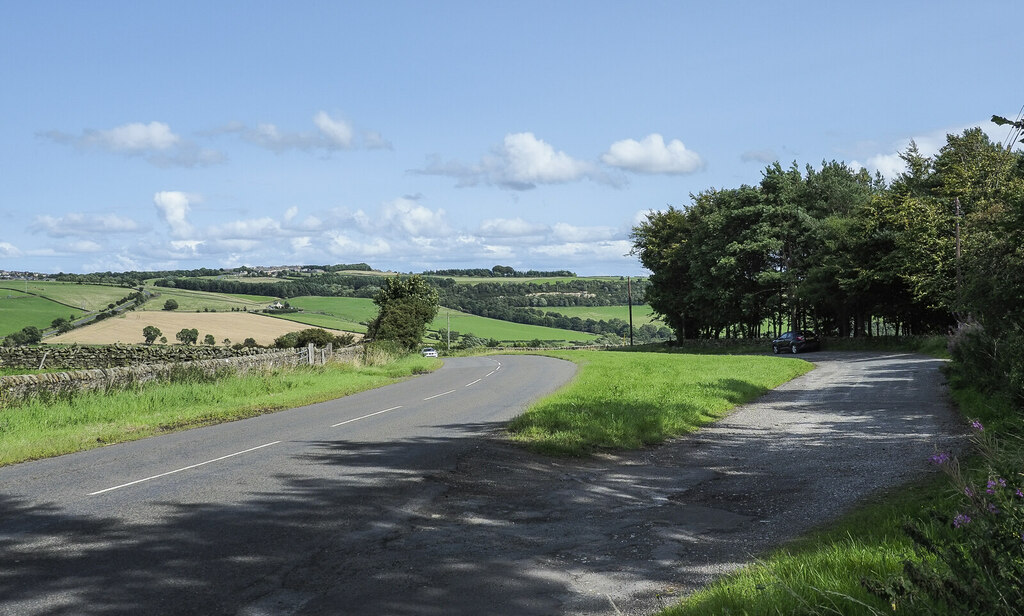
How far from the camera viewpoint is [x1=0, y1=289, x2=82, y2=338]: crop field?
6253 cm

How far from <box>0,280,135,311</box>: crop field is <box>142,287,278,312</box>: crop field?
4294mm

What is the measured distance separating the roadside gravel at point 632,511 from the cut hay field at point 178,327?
45.5 m

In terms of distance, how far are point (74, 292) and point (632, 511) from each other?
93055 millimetres

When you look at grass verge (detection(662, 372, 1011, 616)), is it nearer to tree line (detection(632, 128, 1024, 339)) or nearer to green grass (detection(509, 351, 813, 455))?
green grass (detection(509, 351, 813, 455))

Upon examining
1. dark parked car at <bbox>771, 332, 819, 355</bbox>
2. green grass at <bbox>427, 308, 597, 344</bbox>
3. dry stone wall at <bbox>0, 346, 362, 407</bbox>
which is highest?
dry stone wall at <bbox>0, 346, 362, 407</bbox>

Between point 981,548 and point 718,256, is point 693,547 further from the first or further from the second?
point 718,256

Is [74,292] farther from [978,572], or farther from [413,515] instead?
[978,572]

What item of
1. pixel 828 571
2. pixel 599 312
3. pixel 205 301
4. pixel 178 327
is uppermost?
pixel 205 301

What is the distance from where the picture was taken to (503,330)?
12262cm

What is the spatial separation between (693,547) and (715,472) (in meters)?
3.88

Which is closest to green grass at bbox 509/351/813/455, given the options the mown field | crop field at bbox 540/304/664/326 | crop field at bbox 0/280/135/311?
crop field at bbox 0/280/135/311

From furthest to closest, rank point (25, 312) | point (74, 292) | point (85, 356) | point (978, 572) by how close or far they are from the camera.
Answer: point (74, 292)
point (25, 312)
point (85, 356)
point (978, 572)

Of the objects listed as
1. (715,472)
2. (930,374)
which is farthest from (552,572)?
(930,374)

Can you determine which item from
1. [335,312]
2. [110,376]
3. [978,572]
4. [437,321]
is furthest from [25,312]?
[978,572]
